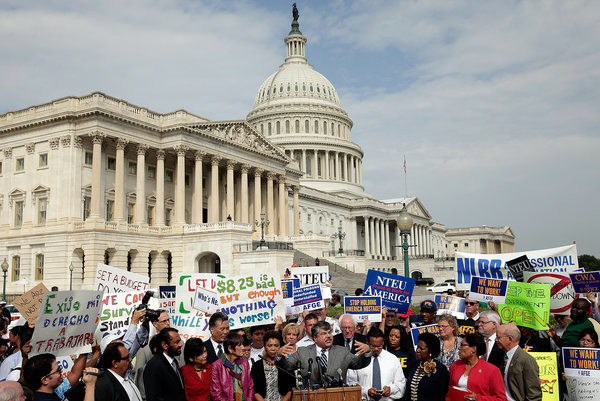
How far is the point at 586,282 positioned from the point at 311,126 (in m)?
98.3

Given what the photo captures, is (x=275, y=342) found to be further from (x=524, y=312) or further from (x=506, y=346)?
(x=524, y=312)

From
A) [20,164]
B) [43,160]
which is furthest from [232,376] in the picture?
[20,164]

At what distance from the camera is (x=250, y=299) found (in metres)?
11.8

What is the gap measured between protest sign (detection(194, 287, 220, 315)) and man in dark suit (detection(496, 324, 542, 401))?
612 cm

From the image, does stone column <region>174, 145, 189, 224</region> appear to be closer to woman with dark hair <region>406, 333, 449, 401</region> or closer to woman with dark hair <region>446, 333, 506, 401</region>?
woman with dark hair <region>406, 333, 449, 401</region>

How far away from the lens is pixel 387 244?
10300 centimetres

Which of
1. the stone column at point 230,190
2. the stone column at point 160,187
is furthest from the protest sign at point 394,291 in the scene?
the stone column at point 230,190

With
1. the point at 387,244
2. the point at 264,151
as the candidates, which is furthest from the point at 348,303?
the point at 387,244

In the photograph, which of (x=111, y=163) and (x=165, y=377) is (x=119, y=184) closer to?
(x=111, y=163)

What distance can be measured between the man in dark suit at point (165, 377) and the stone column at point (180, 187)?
43188mm

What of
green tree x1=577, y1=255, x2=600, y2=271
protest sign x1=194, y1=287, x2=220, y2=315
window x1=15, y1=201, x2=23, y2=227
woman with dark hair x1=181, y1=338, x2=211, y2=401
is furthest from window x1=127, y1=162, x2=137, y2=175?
green tree x1=577, y1=255, x2=600, y2=271

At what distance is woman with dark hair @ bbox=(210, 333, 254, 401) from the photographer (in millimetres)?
7758

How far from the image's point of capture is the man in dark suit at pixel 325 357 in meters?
8.16

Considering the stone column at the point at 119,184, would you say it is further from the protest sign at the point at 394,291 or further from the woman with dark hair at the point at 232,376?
the woman with dark hair at the point at 232,376
